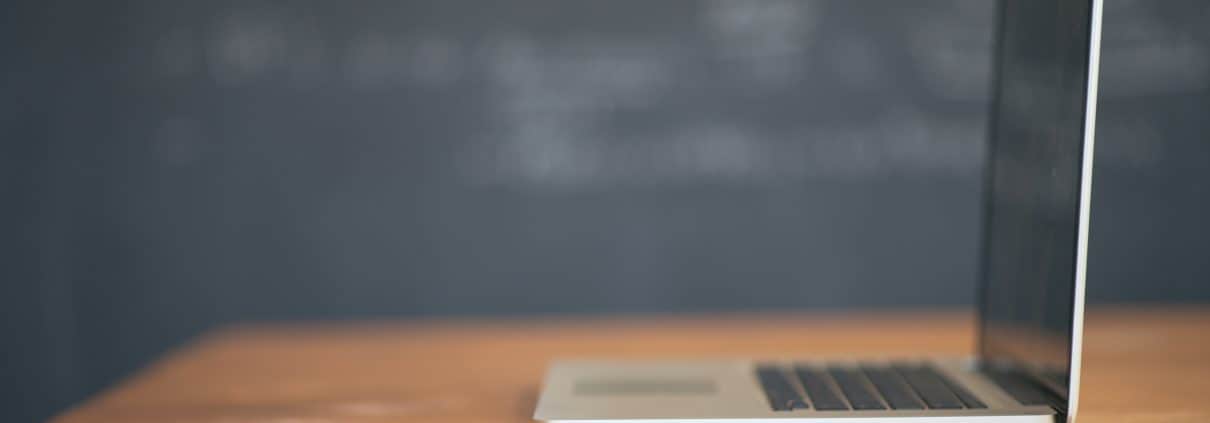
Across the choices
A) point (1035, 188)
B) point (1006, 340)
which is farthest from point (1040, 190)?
point (1006, 340)

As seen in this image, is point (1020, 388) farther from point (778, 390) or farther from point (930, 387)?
point (778, 390)

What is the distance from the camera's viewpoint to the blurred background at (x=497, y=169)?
2480mm

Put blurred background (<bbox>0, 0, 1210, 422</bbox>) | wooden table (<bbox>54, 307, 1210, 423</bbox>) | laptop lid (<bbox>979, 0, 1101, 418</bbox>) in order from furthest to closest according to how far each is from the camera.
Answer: blurred background (<bbox>0, 0, 1210, 422</bbox>)
wooden table (<bbox>54, 307, 1210, 423</bbox>)
laptop lid (<bbox>979, 0, 1101, 418</bbox>)

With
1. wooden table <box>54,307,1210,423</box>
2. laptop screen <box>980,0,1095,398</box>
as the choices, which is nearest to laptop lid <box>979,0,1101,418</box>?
laptop screen <box>980,0,1095,398</box>

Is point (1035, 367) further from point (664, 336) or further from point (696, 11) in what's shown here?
point (696, 11)

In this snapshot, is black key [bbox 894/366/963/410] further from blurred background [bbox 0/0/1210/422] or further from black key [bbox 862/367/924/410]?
blurred background [bbox 0/0/1210/422]

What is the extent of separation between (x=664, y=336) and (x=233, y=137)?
1401mm

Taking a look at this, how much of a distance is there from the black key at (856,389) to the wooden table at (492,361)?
0.22 m

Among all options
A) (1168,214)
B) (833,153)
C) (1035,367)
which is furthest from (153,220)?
(1168,214)

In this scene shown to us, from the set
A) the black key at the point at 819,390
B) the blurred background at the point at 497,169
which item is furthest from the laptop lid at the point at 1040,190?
the blurred background at the point at 497,169

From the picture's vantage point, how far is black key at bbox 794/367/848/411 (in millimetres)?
1028

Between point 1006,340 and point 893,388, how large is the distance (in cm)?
18

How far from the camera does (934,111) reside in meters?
2.50

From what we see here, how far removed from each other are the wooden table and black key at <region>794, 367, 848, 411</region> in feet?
0.72
